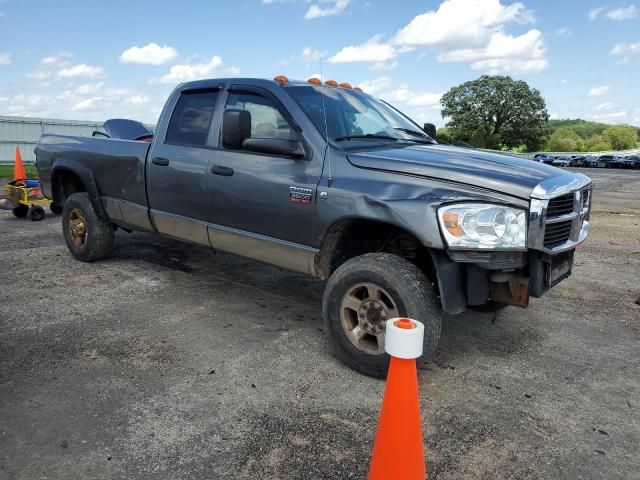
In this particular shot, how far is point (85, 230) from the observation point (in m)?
6.16

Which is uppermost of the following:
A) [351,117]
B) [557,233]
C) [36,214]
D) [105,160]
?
[351,117]

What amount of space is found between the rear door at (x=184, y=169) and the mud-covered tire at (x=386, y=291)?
5.09 ft

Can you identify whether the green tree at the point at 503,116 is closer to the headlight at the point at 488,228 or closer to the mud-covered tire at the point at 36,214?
the mud-covered tire at the point at 36,214

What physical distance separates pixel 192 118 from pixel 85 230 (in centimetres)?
218

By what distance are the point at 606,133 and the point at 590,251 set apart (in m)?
100

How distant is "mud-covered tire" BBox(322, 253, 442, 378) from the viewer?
3323 mm

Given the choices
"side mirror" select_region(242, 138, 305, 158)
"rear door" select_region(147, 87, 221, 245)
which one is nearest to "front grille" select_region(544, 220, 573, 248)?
"side mirror" select_region(242, 138, 305, 158)

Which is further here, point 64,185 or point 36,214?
point 36,214

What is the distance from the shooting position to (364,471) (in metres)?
2.57

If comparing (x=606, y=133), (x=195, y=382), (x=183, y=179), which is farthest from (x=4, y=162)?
(x=606, y=133)

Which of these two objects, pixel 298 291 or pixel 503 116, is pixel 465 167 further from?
pixel 503 116

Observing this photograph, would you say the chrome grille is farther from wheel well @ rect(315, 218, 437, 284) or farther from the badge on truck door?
the badge on truck door

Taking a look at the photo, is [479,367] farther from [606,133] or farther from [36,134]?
[606,133]

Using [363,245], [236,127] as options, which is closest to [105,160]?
[236,127]
